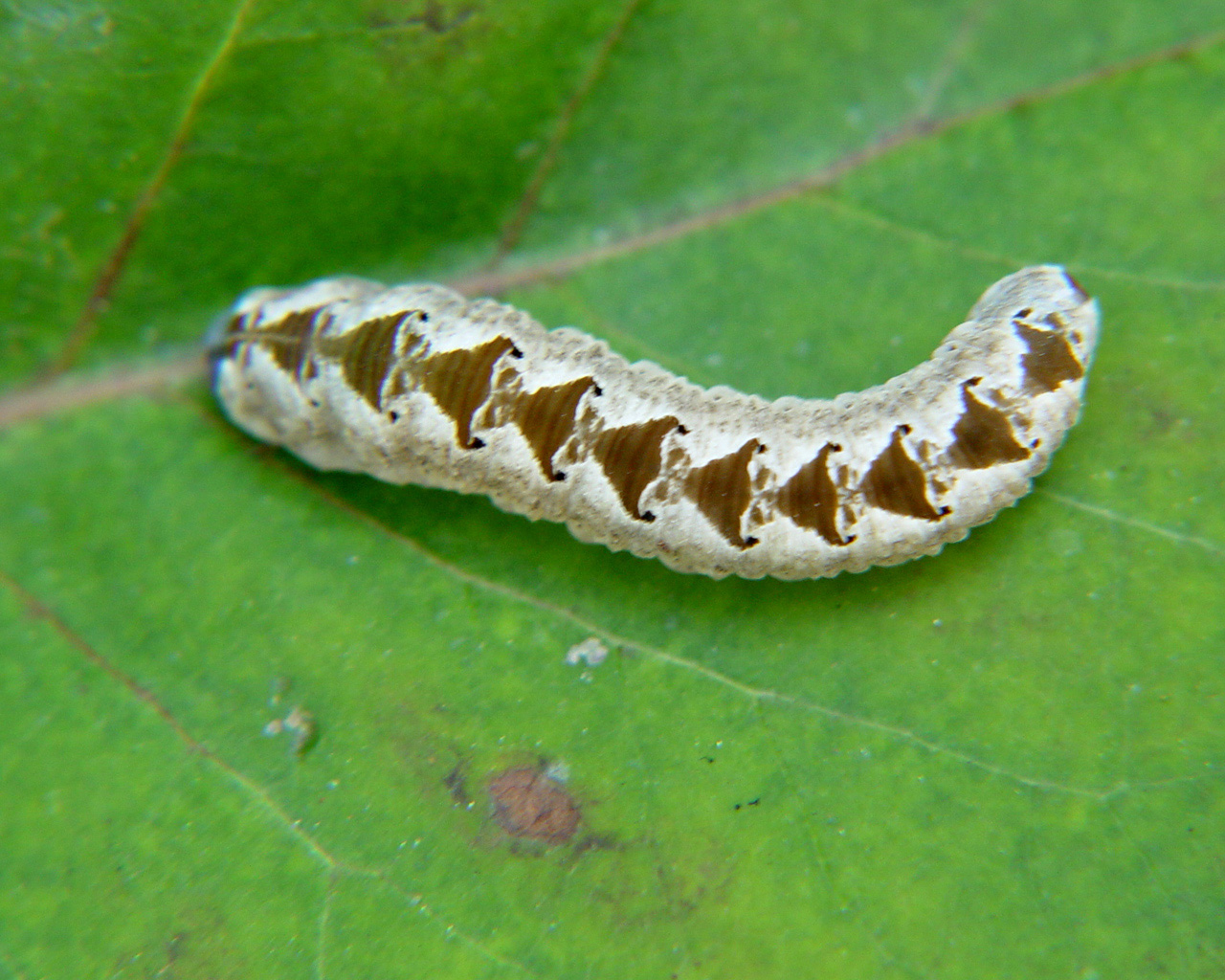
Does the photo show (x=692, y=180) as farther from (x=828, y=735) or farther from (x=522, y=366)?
(x=828, y=735)

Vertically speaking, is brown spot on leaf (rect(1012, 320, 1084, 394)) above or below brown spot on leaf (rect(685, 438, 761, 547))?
above

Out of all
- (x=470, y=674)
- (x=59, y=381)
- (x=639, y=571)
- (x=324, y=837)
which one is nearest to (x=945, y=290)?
(x=639, y=571)

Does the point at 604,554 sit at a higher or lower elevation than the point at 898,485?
lower

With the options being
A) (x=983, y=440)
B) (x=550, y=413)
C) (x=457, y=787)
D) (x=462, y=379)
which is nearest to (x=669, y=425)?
(x=550, y=413)

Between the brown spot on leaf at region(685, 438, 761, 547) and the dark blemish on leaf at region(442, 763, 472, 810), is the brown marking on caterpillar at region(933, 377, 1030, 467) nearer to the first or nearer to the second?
the brown spot on leaf at region(685, 438, 761, 547)

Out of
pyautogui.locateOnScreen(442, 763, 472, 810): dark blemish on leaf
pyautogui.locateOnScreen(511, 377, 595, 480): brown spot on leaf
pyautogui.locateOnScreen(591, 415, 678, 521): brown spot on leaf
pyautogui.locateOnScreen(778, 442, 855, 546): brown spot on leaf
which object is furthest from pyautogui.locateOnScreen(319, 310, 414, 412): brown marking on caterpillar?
pyautogui.locateOnScreen(778, 442, 855, 546): brown spot on leaf

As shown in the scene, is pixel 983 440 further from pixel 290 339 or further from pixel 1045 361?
pixel 290 339
